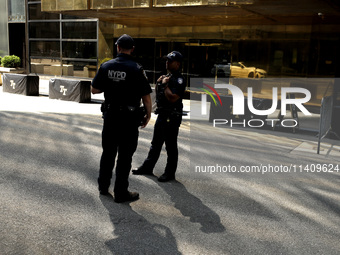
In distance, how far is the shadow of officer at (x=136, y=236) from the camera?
356 cm

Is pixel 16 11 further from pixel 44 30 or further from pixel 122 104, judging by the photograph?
pixel 122 104

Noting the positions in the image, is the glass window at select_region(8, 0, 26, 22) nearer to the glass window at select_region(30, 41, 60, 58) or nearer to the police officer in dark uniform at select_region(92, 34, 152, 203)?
the glass window at select_region(30, 41, 60, 58)

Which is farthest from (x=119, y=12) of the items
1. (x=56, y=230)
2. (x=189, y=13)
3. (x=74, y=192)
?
(x=56, y=230)

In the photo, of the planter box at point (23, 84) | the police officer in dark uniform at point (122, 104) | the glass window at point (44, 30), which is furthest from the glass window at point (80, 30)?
the police officer in dark uniform at point (122, 104)

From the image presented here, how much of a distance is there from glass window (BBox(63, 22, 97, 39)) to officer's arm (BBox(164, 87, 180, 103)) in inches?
698

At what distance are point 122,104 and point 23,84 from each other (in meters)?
14.3

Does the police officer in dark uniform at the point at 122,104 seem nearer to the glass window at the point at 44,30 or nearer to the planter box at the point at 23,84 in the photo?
the planter box at the point at 23,84

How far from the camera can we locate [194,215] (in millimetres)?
4445

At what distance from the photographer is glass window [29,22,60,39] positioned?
23.5 meters

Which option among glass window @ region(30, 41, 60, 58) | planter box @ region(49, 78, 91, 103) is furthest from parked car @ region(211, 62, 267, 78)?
Answer: glass window @ region(30, 41, 60, 58)

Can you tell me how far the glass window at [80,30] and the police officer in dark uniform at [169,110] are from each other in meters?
17.6

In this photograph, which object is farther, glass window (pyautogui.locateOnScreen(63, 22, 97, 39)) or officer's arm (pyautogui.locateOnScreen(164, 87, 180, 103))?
glass window (pyautogui.locateOnScreen(63, 22, 97, 39))

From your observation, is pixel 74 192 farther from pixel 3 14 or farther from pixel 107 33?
pixel 3 14

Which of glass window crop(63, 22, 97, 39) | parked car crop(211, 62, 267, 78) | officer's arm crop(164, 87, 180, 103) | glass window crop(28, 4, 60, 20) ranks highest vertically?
glass window crop(28, 4, 60, 20)
